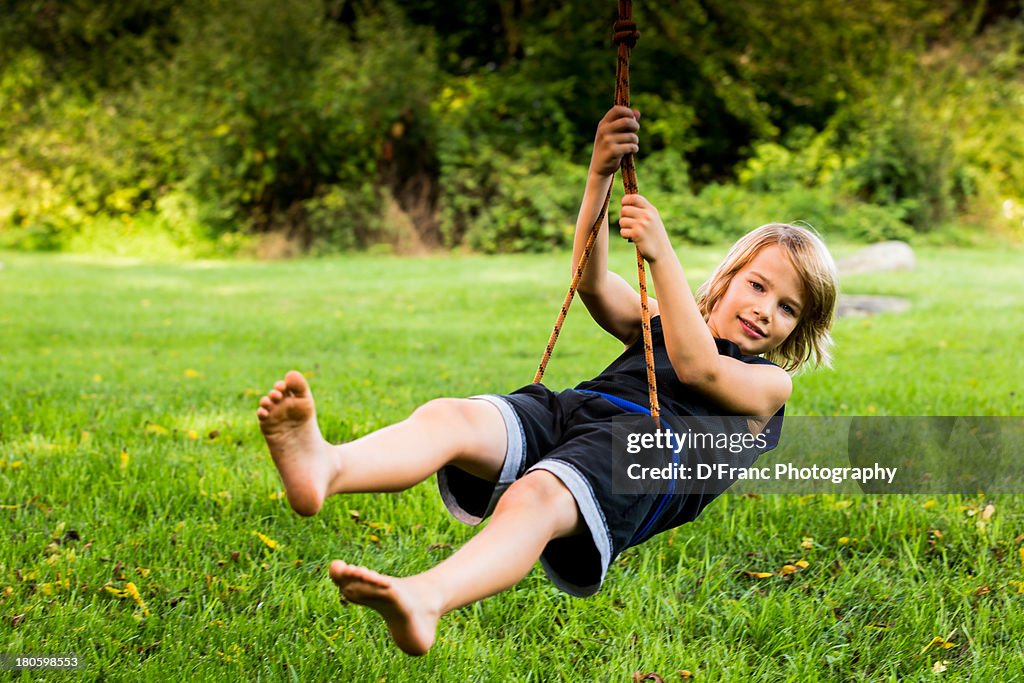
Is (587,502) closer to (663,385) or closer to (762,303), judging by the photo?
(663,385)

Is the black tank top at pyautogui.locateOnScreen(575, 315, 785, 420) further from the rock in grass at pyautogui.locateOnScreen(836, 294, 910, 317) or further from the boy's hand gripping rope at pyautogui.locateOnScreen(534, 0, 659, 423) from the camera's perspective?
the rock in grass at pyautogui.locateOnScreen(836, 294, 910, 317)

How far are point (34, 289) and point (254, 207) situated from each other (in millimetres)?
5609

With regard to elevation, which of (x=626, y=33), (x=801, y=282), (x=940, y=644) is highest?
(x=626, y=33)

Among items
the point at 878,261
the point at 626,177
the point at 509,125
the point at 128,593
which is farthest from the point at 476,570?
the point at 509,125

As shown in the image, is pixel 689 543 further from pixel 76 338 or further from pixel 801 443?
pixel 76 338

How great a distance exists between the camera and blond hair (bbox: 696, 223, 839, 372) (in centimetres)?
234

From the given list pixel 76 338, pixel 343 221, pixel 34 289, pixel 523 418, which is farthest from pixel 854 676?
pixel 343 221

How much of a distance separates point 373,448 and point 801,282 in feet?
3.84

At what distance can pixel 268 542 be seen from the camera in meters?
2.74

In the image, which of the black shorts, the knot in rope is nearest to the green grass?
the black shorts

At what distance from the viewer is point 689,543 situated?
286 centimetres

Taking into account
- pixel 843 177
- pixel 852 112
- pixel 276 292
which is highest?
pixel 852 112

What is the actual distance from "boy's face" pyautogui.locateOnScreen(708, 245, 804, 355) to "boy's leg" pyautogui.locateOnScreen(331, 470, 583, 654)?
2.44 feet

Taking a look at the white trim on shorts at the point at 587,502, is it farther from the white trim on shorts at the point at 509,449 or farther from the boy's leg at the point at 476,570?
the white trim on shorts at the point at 509,449
